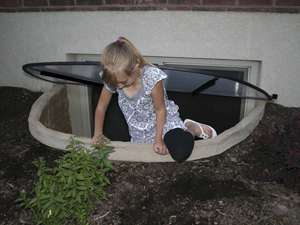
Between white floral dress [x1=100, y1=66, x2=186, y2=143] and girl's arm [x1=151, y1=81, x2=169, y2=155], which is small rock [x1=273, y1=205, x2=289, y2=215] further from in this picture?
white floral dress [x1=100, y1=66, x2=186, y2=143]

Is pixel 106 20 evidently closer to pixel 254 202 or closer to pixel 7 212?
pixel 7 212

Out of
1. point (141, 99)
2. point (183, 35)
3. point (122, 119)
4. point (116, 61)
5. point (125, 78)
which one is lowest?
point (122, 119)

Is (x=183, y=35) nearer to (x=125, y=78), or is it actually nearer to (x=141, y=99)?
(x=141, y=99)

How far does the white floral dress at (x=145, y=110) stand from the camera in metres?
2.37

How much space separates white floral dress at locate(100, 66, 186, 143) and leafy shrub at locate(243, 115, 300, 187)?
0.83 meters

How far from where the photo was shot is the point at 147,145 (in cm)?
263

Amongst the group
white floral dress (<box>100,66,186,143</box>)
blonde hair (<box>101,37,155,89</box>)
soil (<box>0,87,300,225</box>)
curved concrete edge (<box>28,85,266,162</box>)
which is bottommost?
soil (<box>0,87,300,225</box>)

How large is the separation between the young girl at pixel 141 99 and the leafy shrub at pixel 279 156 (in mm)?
648

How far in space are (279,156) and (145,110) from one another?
1354 millimetres

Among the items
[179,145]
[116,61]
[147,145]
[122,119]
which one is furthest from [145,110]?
[122,119]

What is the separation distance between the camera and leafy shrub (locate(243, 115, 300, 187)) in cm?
218

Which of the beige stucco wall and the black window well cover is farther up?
the beige stucco wall

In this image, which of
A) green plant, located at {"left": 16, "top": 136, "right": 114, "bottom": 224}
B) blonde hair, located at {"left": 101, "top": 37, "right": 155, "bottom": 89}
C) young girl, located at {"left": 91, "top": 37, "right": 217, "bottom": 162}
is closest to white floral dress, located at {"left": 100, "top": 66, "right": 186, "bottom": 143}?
young girl, located at {"left": 91, "top": 37, "right": 217, "bottom": 162}

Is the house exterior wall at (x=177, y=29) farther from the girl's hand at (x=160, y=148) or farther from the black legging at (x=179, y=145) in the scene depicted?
the girl's hand at (x=160, y=148)
